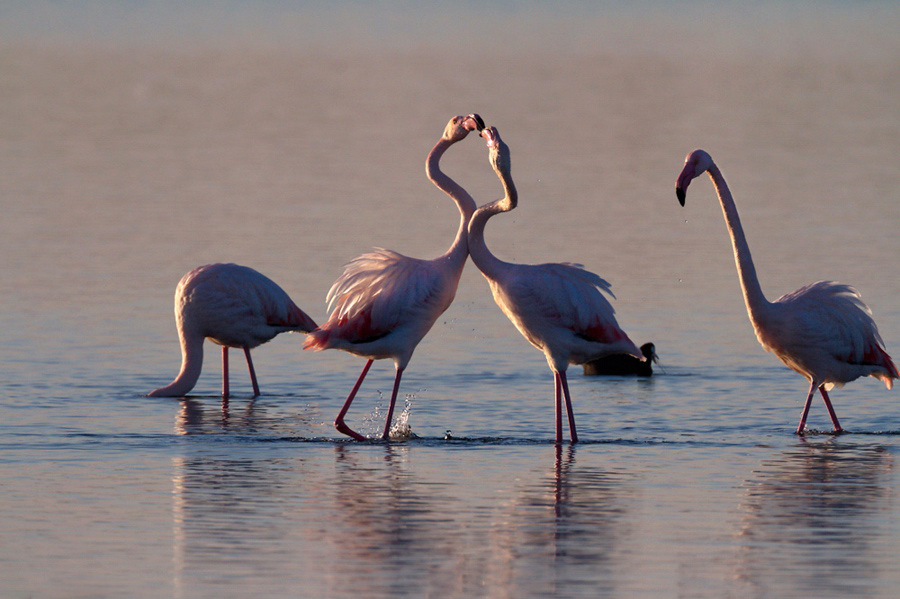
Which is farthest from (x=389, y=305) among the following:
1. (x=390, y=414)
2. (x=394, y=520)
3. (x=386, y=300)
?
(x=394, y=520)

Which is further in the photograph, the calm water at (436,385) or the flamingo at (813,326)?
the flamingo at (813,326)

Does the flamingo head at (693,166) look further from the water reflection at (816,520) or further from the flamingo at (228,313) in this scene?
the flamingo at (228,313)

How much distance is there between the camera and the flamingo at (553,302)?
10820 mm

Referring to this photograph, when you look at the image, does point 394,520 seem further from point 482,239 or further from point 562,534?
point 482,239

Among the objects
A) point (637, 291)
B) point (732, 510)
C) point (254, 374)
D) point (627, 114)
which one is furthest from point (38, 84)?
point (732, 510)

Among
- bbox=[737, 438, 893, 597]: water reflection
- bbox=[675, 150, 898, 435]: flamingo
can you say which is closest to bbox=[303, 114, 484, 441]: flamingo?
bbox=[675, 150, 898, 435]: flamingo

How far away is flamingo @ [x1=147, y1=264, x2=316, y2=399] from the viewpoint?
12953mm

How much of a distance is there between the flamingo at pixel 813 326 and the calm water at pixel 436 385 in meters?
0.38

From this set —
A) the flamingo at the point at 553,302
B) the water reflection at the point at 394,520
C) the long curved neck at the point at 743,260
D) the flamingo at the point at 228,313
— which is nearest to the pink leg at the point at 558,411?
the flamingo at the point at 553,302

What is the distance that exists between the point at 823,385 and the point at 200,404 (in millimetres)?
4068

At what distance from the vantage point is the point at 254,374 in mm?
12766

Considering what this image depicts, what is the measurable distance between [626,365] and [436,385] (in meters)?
1.52

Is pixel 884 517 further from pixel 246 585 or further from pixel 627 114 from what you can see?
pixel 627 114

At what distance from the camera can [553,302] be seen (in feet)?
35.5
